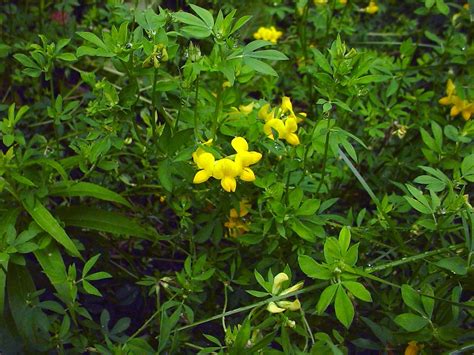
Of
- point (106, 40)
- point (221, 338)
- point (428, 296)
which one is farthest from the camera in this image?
point (221, 338)

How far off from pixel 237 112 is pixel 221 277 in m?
0.38

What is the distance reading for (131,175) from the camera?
1.98 m

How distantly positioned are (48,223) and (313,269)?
643 millimetres

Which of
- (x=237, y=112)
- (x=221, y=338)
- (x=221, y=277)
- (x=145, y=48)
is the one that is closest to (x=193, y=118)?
(x=237, y=112)

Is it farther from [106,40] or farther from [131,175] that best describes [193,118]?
[131,175]

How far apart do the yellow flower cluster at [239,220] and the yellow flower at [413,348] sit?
1.43ft

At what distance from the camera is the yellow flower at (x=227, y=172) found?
1346mm

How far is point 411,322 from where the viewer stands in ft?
4.09

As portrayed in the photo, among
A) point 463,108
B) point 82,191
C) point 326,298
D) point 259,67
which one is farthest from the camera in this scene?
point 463,108

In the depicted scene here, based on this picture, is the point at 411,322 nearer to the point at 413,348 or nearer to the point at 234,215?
the point at 413,348

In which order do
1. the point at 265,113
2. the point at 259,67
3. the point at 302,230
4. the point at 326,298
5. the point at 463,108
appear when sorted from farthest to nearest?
the point at 463,108, the point at 265,113, the point at 302,230, the point at 259,67, the point at 326,298

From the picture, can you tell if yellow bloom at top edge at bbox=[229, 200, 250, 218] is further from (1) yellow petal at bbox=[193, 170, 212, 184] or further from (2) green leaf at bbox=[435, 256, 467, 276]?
(2) green leaf at bbox=[435, 256, 467, 276]

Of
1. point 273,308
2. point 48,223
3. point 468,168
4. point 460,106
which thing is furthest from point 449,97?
point 48,223

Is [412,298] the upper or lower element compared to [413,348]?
upper
